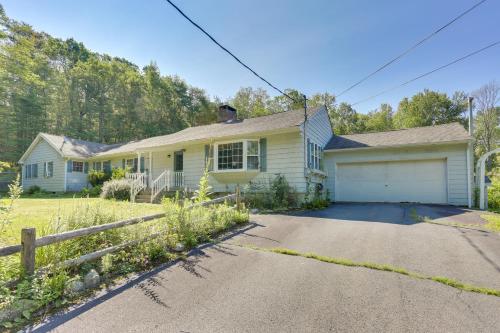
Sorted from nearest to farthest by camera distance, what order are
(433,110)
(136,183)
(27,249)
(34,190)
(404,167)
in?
1. (27,249)
2. (404,167)
3. (136,183)
4. (34,190)
5. (433,110)

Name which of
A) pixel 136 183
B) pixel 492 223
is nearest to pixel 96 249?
pixel 136 183

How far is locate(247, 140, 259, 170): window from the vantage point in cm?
1178

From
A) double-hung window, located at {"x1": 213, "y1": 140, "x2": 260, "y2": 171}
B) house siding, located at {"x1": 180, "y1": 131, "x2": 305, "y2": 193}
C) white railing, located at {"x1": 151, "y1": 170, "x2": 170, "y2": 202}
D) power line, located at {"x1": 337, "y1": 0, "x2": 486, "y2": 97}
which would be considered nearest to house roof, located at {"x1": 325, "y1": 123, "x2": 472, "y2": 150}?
power line, located at {"x1": 337, "y1": 0, "x2": 486, "y2": 97}

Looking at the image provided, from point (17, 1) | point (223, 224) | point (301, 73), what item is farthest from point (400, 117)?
point (17, 1)

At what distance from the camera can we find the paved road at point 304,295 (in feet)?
9.19

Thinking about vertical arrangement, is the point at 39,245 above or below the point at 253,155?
below

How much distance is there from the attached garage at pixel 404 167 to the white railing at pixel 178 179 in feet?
26.9

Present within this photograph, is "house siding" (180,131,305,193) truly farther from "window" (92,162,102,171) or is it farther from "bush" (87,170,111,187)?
"window" (92,162,102,171)

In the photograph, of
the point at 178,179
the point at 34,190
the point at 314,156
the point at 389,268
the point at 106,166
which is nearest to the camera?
the point at 389,268

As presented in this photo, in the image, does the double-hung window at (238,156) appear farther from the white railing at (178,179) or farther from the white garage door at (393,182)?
the white garage door at (393,182)

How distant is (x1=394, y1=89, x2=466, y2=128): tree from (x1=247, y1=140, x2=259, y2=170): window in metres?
26.4

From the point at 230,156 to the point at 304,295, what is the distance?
9246mm

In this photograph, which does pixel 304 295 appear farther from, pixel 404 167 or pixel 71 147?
pixel 71 147

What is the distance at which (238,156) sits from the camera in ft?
39.2
